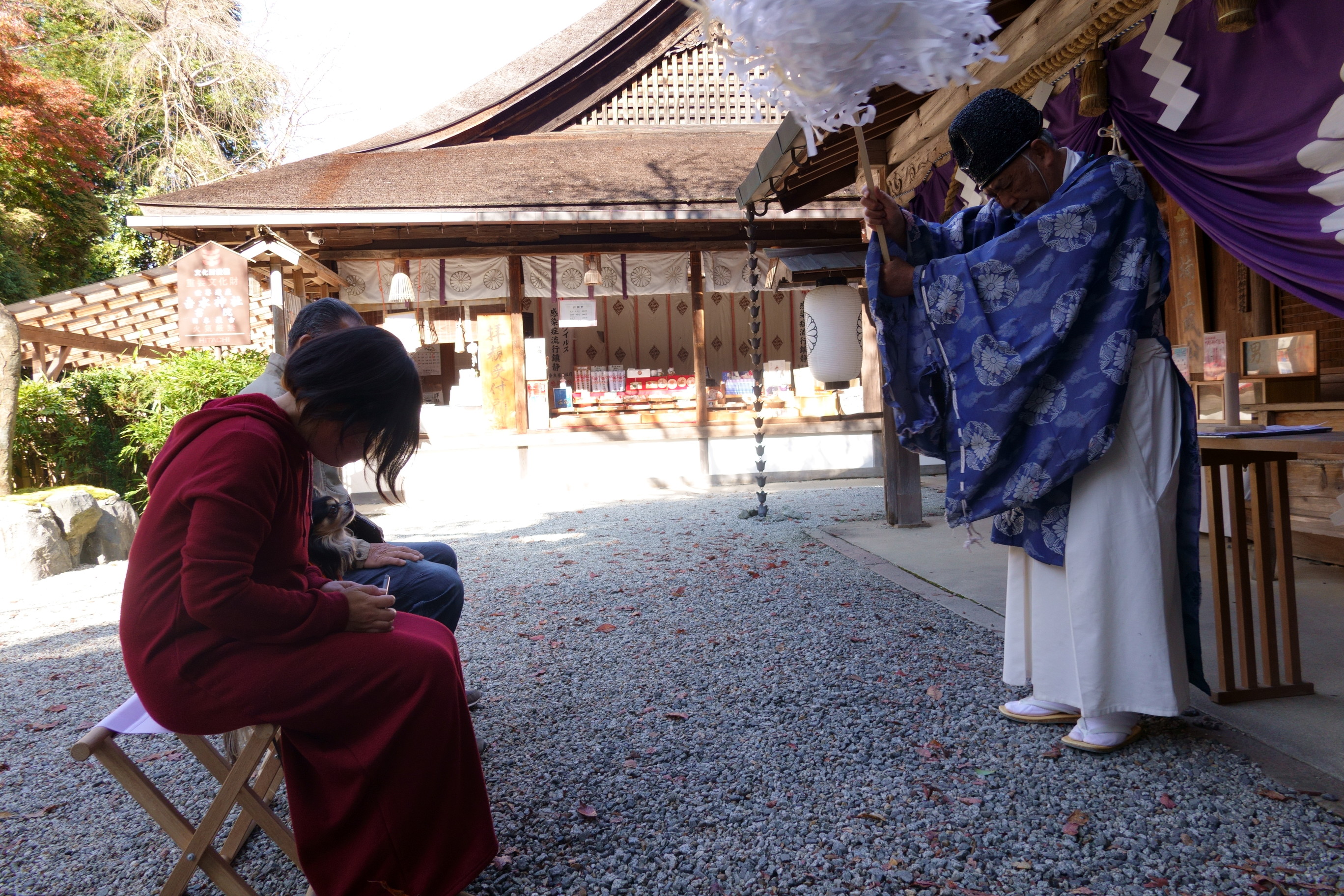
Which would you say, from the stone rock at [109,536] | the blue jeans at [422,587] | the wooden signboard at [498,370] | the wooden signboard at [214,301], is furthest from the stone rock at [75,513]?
the blue jeans at [422,587]

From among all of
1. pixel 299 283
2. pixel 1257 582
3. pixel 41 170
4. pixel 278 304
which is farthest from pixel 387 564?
pixel 41 170

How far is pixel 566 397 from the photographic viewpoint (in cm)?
1056

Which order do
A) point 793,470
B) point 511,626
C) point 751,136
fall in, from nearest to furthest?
point 511,626, point 793,470, point 751,136

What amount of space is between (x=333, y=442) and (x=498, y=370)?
8202 millimetres

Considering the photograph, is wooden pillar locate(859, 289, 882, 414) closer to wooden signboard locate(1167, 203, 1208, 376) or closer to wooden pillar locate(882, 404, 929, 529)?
wooden pillar locate(882, 404, 929, 529)

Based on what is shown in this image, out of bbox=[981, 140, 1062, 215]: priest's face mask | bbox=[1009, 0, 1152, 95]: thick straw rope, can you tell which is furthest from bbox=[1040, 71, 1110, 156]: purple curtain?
bbox=[981, 140, 1062, 215]: priest's face mask

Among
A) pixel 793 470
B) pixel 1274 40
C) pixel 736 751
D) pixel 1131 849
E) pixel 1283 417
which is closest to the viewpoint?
pixel 1131 849

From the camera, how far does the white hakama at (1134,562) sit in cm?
217

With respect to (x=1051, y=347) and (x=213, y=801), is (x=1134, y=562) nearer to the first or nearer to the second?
A: (x=1051, y=347)

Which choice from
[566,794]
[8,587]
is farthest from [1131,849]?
[8,587]

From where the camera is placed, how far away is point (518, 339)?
384 inches

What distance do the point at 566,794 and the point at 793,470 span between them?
8.09 meters

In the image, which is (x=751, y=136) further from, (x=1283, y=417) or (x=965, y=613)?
(x=965, y=613)

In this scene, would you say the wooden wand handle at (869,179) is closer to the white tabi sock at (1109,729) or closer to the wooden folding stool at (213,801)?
the white tabi sock at (1109,729)
